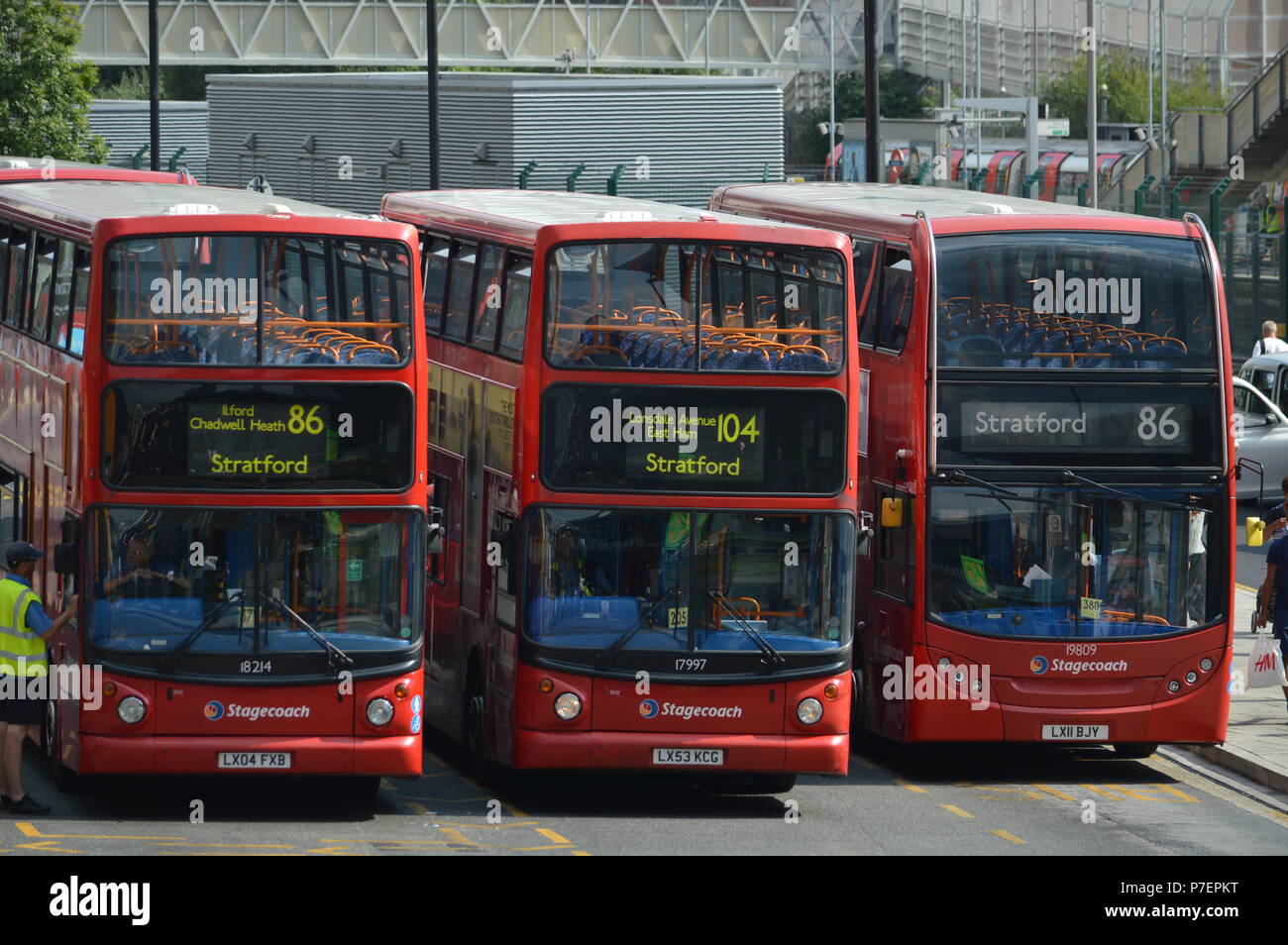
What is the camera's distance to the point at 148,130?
67.3 metres

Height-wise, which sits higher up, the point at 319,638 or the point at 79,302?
the point at 79,302

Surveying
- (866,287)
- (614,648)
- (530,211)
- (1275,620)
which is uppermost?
(530,211)

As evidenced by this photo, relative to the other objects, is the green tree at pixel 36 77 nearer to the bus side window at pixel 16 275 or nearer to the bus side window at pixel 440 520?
the bus side window at pixel 16 275

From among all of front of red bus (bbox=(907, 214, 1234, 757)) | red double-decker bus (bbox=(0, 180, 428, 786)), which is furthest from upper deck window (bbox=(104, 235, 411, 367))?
front of red bus (bbox=(907, 214, 1234, 757))

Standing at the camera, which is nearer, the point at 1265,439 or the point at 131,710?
the point at 131,710

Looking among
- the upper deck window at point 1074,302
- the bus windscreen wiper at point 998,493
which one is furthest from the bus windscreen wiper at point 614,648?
the upper deck window at point 1074,302

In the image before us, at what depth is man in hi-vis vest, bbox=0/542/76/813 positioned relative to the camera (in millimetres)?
15672

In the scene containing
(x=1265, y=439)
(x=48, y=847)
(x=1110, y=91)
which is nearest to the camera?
(x=48, y=847)

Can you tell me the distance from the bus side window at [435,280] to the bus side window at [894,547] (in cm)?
373

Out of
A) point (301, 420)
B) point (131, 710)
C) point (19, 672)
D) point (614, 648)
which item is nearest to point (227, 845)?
point (131, 710)

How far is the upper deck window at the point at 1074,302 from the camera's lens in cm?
1769

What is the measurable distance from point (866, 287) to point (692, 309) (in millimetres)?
3140

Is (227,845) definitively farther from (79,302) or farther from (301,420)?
(79,302)

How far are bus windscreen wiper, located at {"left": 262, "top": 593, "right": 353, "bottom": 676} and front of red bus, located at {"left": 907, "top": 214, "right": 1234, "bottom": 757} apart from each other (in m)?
4.42
